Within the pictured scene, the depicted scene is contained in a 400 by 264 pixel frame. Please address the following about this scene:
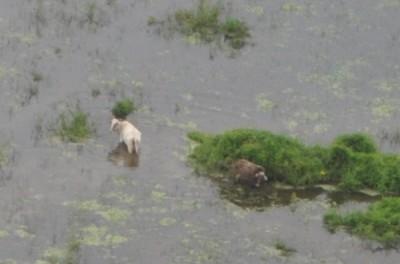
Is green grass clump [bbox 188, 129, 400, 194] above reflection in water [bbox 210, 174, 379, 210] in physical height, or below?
above

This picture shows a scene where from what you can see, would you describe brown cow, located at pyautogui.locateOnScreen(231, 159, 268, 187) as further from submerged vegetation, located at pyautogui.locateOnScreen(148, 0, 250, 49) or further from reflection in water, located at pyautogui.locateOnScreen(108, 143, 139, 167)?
submerged vegetation, located at pyautogui.locateOnScreen(148, 0, 250, 49)

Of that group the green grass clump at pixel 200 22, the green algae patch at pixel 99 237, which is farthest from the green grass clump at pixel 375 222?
the green grass clump at pixel 200 22

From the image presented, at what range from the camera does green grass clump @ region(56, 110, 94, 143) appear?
51.6 feet

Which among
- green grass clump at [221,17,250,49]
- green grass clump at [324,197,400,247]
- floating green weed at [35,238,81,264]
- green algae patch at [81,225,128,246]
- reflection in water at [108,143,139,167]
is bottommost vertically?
floating green weed at [35,238,81,264]

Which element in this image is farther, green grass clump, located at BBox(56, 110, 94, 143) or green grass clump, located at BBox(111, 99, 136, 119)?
green grass clump, located at BBox(111, 99, 136, 119)

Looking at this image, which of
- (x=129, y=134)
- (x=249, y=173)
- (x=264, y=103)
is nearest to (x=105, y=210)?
(x=129, y=134)

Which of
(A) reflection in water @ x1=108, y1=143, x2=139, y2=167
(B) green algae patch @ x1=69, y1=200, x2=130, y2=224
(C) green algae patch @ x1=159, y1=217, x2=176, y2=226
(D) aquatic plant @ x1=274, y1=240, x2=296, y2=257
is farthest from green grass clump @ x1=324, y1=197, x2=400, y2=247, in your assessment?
(A) reflection in water @ x1=108, y1=143, x2=139, y2=167

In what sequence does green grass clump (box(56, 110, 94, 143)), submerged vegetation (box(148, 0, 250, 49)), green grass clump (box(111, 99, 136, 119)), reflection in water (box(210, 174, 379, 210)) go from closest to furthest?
reflection in water (box(210, 174, 379, 210)) < green grass clump (box(56, 110, 94, 143)) < green grass clump (box(111, 99, 136, 119)) < submerged vegetation (box(148, 0, 250, 49))

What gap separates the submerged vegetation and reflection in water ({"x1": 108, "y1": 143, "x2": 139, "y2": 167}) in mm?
4576

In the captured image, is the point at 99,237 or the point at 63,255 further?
the point at 99,237

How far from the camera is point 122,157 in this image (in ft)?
50.5

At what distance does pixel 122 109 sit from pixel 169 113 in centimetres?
87

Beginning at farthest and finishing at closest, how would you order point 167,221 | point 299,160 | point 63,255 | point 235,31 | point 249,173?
1. point 235,31
2. point 299,160
3. point 249,173
4. point 167,221
5. point 63,255

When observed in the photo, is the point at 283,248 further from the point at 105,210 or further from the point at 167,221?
the point at 105,210
